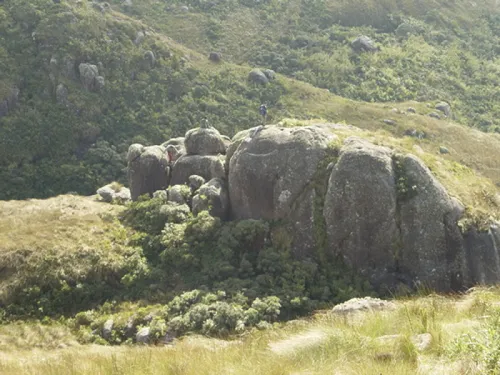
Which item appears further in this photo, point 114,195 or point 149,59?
point 149,59

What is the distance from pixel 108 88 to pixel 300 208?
147 feet

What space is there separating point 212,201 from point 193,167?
16.7 ft

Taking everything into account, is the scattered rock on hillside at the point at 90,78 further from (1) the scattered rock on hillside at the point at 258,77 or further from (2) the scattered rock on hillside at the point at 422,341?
(2) the scattered rock on hillside at the point at 422,341

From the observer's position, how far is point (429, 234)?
2141 centimetres

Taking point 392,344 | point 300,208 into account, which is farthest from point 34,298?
point 392,344

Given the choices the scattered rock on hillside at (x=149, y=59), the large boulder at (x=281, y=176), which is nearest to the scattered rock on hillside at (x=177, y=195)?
the large boulder at (x=281, y=176)

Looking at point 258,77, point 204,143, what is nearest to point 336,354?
point 204,143

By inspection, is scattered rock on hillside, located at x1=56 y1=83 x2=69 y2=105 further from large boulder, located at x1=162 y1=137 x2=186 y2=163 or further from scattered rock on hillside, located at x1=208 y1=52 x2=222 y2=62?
scattered rock on hillside, located at x1=208 y1=52 x2=222 y2=62

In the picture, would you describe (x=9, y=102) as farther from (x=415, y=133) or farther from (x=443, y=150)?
(x=443, y=150)

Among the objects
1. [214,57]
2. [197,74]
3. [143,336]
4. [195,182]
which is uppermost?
[214,57]

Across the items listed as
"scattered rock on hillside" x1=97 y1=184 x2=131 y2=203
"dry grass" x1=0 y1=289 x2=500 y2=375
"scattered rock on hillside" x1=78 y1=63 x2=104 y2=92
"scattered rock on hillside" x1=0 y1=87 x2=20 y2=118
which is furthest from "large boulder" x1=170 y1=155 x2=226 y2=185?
"scattered rock on hillside" x1=78 y1=63 x2=104 y2=92

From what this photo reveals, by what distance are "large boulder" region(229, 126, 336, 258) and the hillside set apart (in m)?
27.6

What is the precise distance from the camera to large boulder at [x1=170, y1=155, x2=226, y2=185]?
2960 cm

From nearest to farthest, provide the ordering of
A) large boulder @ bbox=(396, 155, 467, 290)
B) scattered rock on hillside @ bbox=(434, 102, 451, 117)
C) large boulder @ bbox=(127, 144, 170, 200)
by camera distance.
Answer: large boulder @ bbox=(396, 155, 467, 290) → large boulder @ bbox=(127, 144, 170, 200) → scattered rock on hillside @ bbox=(434, 102, 451, 117)
